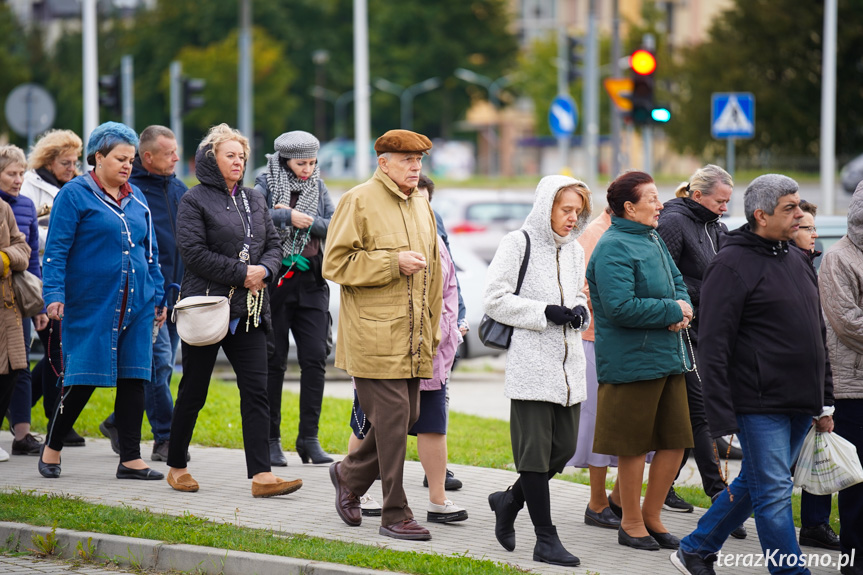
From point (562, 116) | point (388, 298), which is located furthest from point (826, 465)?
point (562, 116)

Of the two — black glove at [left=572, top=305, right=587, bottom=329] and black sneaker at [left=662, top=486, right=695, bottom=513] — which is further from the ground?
black glove at [left=572, top=305, right=587, bottom=329]

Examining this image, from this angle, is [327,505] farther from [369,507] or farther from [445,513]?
[445,513]

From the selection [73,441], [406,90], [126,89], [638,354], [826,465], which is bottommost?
[73,441]

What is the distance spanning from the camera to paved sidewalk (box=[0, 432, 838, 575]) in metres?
6.07

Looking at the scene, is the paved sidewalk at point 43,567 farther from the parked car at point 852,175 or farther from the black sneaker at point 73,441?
the parked car at point 852,175

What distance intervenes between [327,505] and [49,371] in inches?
113

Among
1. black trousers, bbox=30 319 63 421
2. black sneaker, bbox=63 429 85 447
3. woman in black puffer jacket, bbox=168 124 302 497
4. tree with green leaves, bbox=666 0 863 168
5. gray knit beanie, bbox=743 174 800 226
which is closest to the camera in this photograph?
gray knit beanie, bbox=743 174 800 226

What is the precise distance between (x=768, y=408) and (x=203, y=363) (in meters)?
3.34

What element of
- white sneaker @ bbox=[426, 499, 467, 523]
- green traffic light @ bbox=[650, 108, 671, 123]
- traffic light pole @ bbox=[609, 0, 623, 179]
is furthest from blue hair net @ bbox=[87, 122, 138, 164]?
traffic light pole @ bbox=[609, 0, 623, 179]

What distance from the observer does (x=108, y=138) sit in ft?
24.1

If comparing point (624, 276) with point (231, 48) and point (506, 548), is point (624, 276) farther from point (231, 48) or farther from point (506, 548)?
point (231, 48)

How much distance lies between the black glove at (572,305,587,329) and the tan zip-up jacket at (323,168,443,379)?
755 millimetres

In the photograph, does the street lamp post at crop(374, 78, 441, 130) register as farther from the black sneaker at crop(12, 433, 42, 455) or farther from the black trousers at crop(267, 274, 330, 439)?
the black trousers at crop(267, 274, 330, 439)

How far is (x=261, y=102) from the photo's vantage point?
64.9 metres
